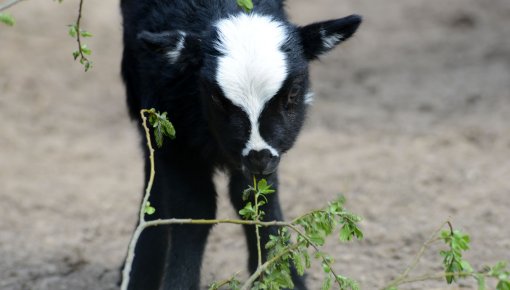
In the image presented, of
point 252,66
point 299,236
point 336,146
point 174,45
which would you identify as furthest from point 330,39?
point 336,146

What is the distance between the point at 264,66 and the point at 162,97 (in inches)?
30.5

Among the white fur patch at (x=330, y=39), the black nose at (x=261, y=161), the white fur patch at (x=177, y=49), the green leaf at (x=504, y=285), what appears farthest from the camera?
the white fur patch at (x=330, y=39)

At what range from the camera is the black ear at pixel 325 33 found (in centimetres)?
504

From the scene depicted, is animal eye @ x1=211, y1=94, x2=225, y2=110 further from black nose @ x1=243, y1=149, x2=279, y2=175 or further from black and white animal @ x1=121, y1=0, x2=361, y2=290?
black nose @ x1=243, y1=149, x2=279, y2=175

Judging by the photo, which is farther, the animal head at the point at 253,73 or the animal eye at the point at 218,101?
the animal eye at the point at 218,101

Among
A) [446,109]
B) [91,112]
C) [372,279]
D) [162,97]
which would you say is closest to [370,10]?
[446,109]

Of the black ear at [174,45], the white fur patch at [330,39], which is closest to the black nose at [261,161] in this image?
the black ear at [174,45]

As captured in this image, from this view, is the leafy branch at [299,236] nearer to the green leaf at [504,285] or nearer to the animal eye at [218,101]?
the animal eye at [218,101]

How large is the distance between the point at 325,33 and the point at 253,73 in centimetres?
65

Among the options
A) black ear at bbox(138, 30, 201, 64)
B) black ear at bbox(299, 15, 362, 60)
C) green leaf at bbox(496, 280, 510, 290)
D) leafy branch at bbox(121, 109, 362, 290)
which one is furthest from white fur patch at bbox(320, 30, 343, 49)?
green leaf at bbox(496, 280, 510, 290)

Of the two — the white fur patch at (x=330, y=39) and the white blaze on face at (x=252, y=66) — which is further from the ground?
the white fur patch at (x=330, y=39)

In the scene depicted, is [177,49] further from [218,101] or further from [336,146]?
[336,146]

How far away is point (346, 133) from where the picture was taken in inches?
365

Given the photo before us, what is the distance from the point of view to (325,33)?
509cm
